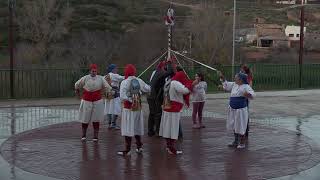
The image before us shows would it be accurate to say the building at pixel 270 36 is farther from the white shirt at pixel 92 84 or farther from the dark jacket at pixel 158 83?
the white shirt at pixel 92 84

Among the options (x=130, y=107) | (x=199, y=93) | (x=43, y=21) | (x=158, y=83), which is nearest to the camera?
(x=130, y=107)

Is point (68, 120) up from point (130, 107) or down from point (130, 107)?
down

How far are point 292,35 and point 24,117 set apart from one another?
6487cm

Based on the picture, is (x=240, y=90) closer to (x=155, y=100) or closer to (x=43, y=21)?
(x=155, y=100)

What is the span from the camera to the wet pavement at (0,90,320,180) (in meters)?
→ 9.94

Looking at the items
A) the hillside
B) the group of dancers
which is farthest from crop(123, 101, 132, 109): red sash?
the hillside

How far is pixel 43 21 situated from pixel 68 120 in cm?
3729

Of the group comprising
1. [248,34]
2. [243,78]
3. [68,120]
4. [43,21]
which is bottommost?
[68,120]

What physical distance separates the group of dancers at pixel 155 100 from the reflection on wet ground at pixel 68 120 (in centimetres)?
62

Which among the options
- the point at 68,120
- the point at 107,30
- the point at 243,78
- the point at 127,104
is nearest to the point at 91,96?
the point at 127,104

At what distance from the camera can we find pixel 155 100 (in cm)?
1278

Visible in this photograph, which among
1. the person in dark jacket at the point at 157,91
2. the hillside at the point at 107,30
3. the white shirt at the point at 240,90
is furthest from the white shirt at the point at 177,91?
the hillside at the point at 107,30

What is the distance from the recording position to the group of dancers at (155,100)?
11.1 meters

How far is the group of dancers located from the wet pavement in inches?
18.4
